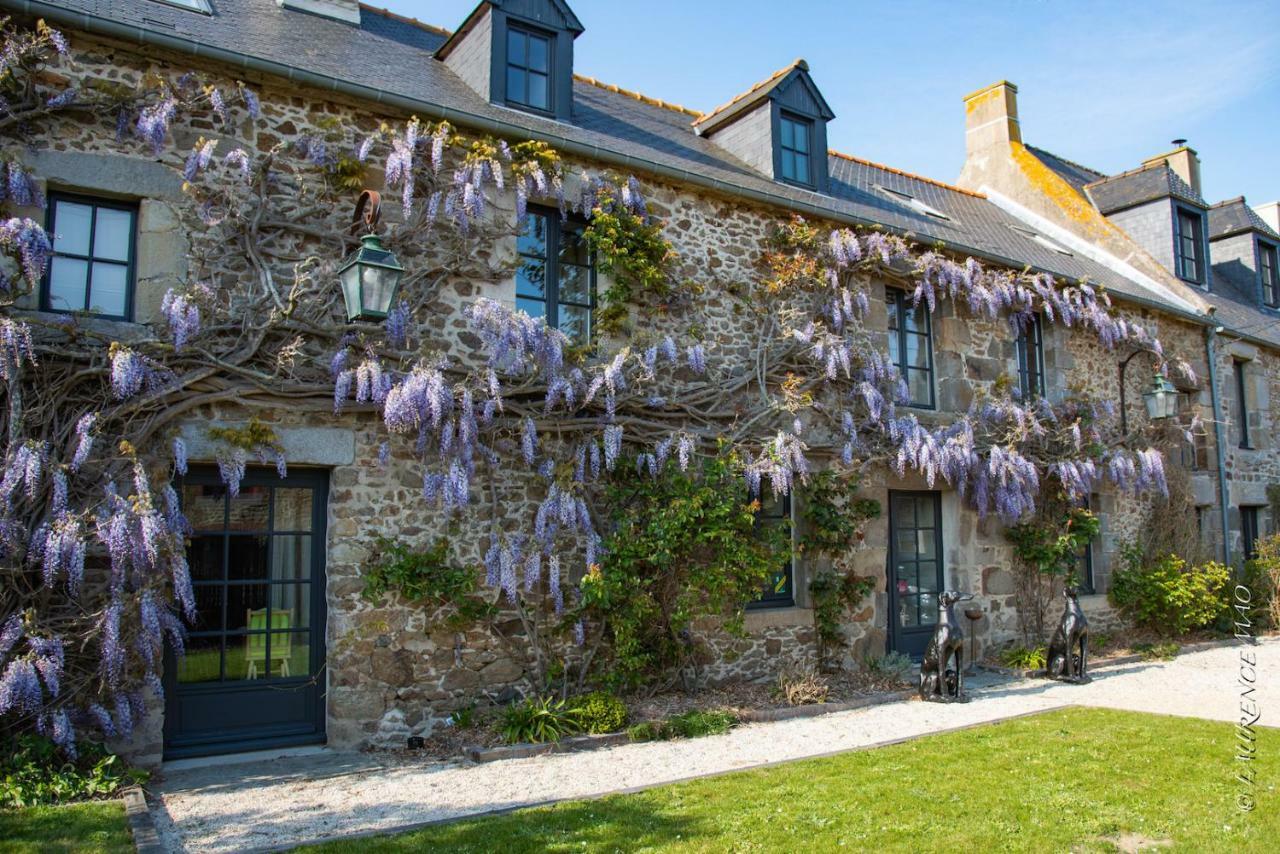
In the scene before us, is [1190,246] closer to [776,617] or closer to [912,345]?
[912,345]

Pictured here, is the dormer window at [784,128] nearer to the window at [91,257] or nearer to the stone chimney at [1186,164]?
the window at [91,257]

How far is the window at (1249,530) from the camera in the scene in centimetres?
1217

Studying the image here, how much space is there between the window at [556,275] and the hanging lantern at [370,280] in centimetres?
159

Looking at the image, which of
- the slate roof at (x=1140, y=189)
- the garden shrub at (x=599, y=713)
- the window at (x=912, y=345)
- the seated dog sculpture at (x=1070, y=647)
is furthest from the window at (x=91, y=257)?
the slate roof at (x=1140, y=189)

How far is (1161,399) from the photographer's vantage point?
33.4 feet

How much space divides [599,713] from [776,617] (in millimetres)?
2121

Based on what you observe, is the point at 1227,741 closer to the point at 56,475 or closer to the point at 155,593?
the point at 155,593

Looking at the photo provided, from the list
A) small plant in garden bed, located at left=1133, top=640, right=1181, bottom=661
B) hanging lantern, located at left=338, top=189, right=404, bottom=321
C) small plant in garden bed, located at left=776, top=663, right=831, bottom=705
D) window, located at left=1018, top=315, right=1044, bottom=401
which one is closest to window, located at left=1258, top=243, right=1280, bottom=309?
window, located at left=1018, top=315, right=1044, bottom=401

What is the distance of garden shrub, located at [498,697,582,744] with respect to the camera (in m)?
5.61

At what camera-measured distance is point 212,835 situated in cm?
409

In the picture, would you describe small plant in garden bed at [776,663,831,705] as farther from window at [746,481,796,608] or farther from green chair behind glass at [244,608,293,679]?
green chair behind glass at [244,608,293,679]

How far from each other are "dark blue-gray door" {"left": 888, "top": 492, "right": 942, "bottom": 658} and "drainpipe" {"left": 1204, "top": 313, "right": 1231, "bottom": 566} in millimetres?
4989

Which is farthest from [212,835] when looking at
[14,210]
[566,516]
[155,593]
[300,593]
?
[14,210]

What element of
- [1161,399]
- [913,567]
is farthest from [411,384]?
[1161,399]
